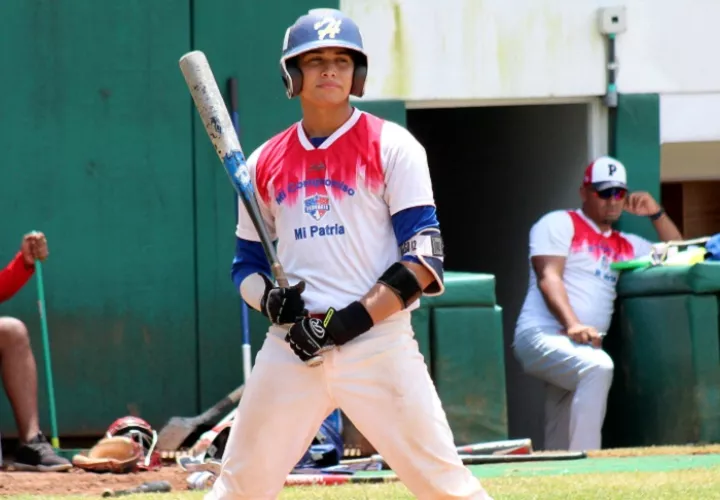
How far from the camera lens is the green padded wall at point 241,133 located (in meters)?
9.70

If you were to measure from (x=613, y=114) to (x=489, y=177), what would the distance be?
2.41 metres

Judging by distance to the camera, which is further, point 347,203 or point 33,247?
point 33,247

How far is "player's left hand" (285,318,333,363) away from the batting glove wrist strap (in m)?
0.02

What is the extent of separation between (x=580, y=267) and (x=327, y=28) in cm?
540

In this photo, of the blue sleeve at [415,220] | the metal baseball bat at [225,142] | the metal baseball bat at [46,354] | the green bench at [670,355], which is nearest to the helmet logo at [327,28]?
the metal baseball bat at [225,142]

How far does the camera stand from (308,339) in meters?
4.76

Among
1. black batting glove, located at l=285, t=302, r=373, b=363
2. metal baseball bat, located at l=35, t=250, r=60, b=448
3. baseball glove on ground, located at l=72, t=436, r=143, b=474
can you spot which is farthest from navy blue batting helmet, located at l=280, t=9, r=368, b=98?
metal baseball bat, located at l=35, t=250, r=60, b=448

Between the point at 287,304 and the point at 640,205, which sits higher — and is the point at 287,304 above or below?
below

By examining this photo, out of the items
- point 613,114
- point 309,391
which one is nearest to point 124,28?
point 613,114

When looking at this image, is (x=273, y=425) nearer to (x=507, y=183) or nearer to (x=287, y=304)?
(x=287, y=304)

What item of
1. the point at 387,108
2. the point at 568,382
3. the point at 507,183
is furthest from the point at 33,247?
the point at 507,183

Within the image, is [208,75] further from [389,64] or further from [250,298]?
[389,64]

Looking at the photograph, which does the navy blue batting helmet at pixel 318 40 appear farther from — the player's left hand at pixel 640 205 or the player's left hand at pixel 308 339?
the player's left hand at pixel 640 205

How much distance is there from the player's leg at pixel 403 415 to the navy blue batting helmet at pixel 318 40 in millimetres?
937
